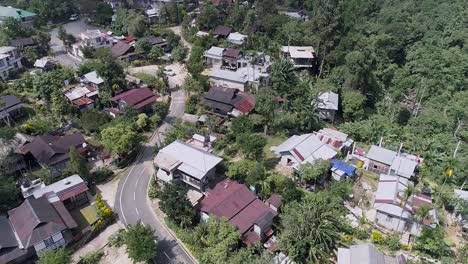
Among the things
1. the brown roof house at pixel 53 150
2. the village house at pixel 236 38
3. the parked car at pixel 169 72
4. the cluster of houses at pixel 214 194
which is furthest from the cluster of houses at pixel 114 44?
the cluster of houses at pixel 214 194

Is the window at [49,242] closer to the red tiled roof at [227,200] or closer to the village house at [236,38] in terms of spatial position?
the red tiled roof at [227,200]

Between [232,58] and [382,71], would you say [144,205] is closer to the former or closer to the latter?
[232,58]

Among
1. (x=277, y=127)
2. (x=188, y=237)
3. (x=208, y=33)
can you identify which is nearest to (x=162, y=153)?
(x=188, y=237)

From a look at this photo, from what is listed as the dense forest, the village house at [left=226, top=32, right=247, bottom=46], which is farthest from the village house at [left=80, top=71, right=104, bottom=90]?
the village house at [left=226, top=32, right=247, bottom=46]

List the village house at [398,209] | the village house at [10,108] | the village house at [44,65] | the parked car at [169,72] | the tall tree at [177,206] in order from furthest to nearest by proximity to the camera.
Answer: the parked car at [169,72] → the village house at [44,65] → the village house at [10,108] → the village house at [398,209] → the tall tree at [177,206]

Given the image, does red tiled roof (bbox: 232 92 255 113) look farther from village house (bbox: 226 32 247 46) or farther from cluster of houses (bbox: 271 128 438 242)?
village house (bbox: 226 32 247 46)

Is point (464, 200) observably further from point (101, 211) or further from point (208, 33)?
point (208, 33)

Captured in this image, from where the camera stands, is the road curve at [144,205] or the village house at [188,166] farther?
the village house at [188,166]
